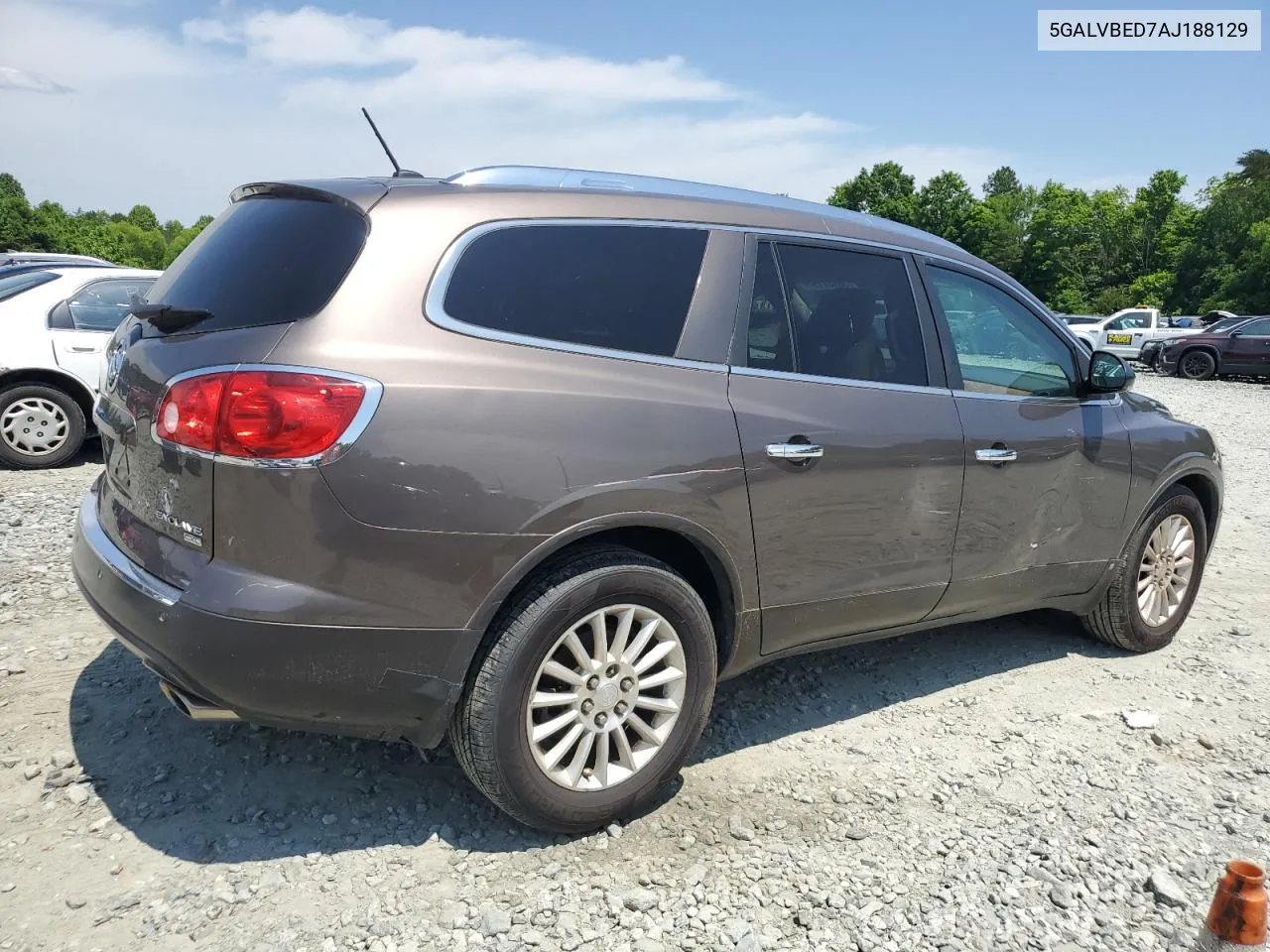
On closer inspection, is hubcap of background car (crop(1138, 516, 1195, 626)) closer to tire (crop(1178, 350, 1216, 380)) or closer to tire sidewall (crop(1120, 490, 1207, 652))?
tire sidewall (crop(1120, 490, 1207, 652))

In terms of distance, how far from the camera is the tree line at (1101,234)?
171ft

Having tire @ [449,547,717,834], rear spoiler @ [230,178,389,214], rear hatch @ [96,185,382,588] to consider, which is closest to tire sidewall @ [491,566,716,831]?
tire @ [449,547,717,834]

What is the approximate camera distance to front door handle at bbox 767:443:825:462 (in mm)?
3150

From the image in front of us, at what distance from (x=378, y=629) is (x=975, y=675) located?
2.94 metres

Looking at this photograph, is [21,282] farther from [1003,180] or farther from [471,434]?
[1003,180]

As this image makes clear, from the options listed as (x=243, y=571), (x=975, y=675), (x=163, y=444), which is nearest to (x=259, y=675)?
(x=243, y=571)

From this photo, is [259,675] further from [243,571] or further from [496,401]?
[496,401]

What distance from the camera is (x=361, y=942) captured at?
250 cm

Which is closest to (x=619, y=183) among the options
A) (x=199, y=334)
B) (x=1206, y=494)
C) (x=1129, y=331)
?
(x=199, y=334)

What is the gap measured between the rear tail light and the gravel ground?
3.95 ft

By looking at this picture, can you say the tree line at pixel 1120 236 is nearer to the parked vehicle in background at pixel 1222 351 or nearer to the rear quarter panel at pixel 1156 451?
the parked vehicle in background at pixel 1222 351

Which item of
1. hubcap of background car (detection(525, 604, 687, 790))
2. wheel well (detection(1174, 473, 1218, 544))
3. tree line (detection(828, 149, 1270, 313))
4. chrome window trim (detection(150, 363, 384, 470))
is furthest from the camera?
tree line (detection(828, 149, 1270, 313))

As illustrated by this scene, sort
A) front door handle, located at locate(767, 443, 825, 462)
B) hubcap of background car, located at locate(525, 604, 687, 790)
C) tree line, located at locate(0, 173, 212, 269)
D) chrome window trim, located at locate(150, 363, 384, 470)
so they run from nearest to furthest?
chrome window trim, located at locate(150, 363, 384, 470), hubcap of background car, located at locate(525, 604, 687, 790), front door handle, located at locate(767, 443, 825, 462), tree line, located at locate(0, 173, 212, 269)

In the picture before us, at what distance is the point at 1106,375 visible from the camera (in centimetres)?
426
